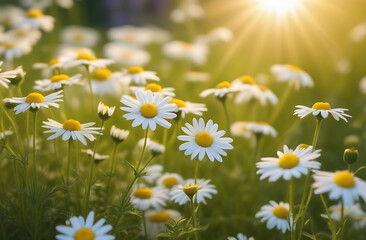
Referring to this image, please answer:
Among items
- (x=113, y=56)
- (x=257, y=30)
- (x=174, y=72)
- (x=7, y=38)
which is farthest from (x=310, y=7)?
(x=7, y=38)

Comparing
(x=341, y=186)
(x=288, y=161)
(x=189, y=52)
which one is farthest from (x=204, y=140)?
(x=189, y=52)

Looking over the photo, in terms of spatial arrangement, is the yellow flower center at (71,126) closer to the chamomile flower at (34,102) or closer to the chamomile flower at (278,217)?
the chamomile flower at (34,102)

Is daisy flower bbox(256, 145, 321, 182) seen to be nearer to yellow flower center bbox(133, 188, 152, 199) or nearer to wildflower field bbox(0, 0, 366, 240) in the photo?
wildflower field bbox(0, 0, 366, 240)

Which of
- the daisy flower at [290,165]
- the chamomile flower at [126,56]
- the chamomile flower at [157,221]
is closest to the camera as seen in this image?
the daisy flower at [290,165]

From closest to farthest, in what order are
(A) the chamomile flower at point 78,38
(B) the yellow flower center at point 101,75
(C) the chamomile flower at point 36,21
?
(B) the yellow flower center at point 101,75 < (C) the chamomile flower at point 36,21 < (A) the chamomile flower at point 78,38

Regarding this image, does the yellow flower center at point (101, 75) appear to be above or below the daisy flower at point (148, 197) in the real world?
above

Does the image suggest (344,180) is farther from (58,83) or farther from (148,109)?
(58,83)

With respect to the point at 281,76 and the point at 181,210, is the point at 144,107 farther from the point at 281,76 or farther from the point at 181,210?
the point at 281,76

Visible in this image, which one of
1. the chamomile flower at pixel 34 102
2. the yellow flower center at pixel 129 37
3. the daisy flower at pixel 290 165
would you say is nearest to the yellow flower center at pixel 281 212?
the daisy flower at pixel 290 165
